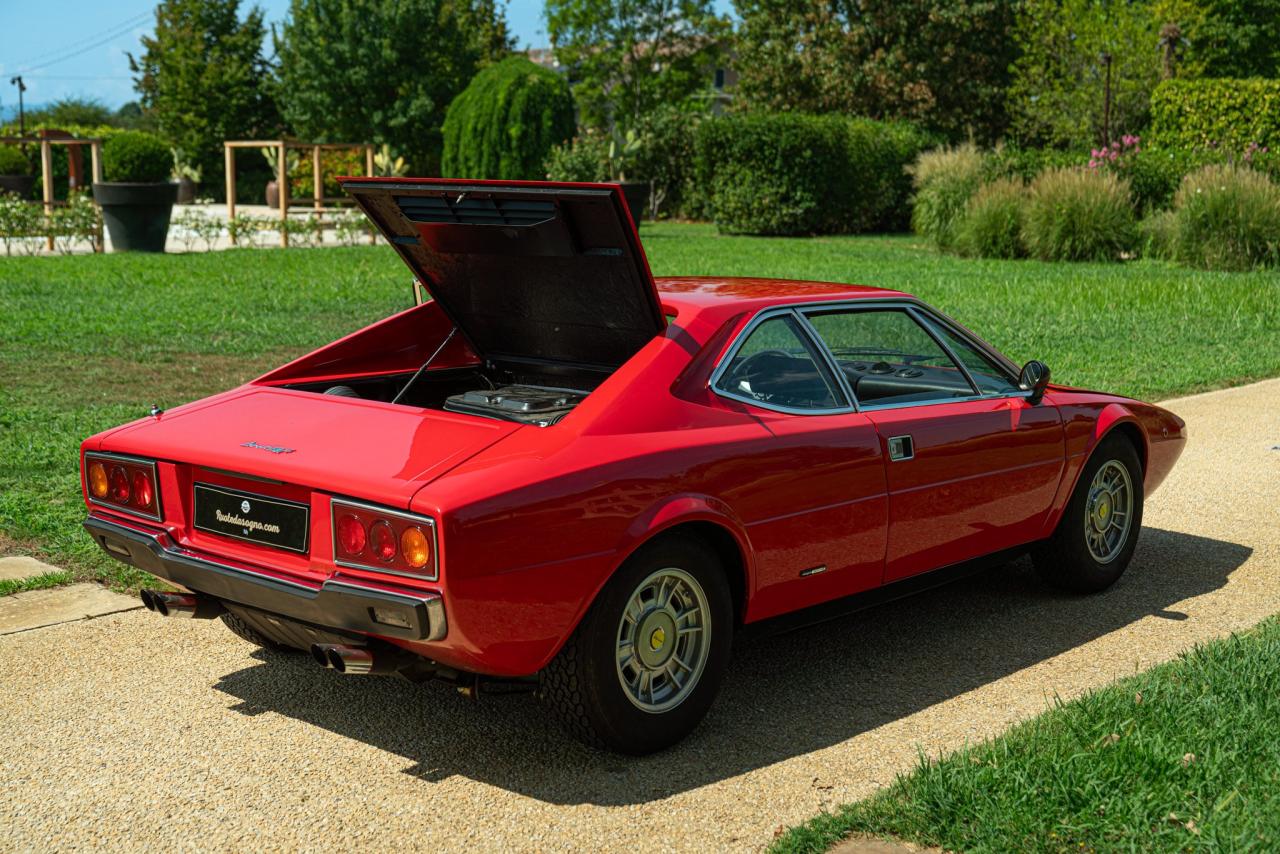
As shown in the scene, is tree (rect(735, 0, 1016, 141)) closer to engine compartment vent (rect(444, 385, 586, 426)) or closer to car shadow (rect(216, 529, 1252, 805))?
car shadow (rect(216, 529, 1252, 805))

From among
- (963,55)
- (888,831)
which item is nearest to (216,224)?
(888,831)

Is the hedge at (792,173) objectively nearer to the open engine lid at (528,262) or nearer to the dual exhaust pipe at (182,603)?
the open engine lid at (528,262)

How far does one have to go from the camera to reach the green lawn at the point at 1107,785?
11.5 ft

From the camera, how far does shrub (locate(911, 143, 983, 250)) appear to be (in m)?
24.5

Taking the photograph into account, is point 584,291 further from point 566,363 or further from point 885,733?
point 885,733

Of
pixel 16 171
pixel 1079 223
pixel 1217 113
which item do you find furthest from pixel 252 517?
pixel 16 171

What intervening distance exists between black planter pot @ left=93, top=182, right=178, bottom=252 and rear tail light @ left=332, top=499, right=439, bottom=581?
18.8 metres

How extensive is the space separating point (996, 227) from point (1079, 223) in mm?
1303

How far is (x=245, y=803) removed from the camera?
12.7ft

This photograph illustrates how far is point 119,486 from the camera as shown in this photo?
4496mm

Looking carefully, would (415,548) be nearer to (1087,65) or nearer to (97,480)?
(97,480)

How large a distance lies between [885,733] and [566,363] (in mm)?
1763

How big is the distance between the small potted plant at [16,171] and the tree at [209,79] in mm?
8064

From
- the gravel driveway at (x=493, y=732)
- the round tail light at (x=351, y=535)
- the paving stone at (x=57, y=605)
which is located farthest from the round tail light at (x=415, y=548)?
the paving stone at (x=57, y=605)
